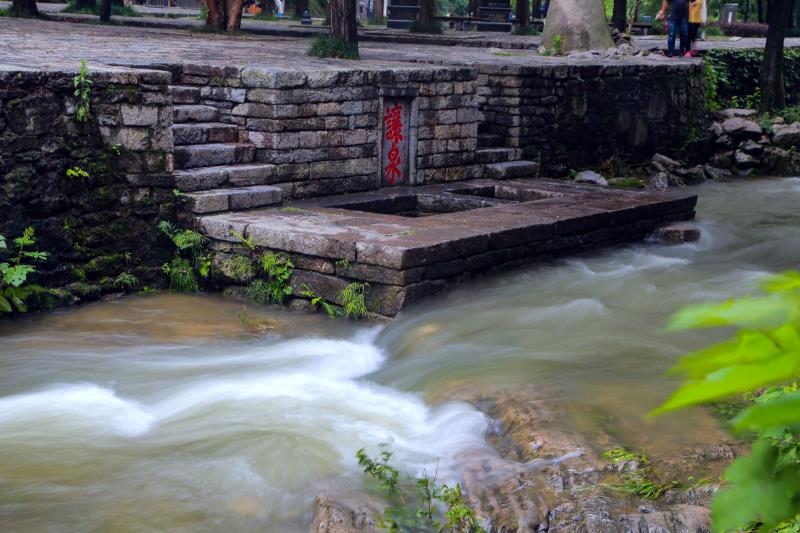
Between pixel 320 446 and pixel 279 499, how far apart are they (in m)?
0.55

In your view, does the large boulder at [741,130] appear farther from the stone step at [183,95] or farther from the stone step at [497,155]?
the stone step at [183,95]

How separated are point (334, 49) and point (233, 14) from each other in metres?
7.26

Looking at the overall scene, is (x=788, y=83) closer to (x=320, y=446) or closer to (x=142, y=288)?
(x=142, y=288)

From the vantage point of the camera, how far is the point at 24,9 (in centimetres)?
2147

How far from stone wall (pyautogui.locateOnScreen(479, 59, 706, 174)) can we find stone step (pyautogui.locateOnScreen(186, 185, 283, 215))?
13.9 ft

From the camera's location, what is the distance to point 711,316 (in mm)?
803

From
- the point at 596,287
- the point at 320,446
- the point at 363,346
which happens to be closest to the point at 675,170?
the point at 596,287

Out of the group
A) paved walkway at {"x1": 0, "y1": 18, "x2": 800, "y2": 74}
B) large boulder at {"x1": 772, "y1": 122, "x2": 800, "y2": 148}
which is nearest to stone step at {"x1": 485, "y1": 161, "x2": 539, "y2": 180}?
paved walkway at {"x1": 0, "y1": 18, "x2": 800, "y2": 74}

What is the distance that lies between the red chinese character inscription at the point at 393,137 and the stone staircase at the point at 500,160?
4.41ft

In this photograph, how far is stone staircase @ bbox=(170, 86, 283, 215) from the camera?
8.52 m

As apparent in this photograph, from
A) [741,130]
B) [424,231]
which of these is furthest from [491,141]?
[741,130]

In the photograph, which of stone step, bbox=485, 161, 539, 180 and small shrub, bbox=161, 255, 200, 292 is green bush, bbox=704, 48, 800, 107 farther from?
small shrub, bbox=161, 255, 200, 292

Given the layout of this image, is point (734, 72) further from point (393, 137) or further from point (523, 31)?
point (393, 137)

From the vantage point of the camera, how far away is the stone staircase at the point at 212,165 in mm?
8523
